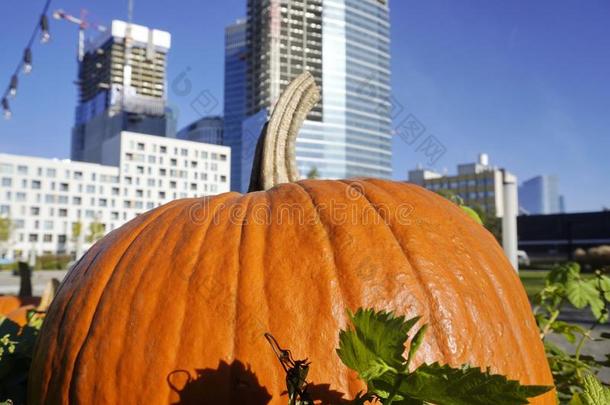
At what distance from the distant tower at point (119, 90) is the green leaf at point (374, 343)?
118894mm

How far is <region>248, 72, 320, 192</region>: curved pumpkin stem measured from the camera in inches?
69.4

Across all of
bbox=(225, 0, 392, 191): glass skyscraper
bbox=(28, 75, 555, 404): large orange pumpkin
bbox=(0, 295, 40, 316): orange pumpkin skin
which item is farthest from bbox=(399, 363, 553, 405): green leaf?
bbox=(225, 0, 392, 191): glass skyscraper

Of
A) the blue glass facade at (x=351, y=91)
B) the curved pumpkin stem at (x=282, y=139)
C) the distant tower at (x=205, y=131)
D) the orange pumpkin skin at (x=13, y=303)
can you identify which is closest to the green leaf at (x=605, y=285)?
the curved pumpkin stem at (x=282, y=139)

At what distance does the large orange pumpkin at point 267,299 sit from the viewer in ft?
3.52

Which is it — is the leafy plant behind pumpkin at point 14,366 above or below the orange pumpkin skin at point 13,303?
above

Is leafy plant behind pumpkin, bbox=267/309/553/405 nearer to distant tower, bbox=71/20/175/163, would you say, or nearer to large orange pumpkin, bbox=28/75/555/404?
large orange pumpkin, bbox=28/75/555/404

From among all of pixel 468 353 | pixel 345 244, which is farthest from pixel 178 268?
pixel 468 353

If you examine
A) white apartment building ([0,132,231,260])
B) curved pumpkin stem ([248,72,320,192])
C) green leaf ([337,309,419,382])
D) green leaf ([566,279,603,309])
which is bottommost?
green leaf ([566,279,603,309])

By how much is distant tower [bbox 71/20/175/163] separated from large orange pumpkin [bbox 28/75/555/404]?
118m

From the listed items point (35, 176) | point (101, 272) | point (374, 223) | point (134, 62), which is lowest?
point (101, 272)

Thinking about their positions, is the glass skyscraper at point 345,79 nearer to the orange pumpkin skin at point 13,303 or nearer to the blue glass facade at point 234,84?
the blue glass facade at point 234,84

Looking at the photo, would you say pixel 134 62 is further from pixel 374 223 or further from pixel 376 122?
pixel 374 223

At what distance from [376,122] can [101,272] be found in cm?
9106

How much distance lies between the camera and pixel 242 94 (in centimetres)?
8925
